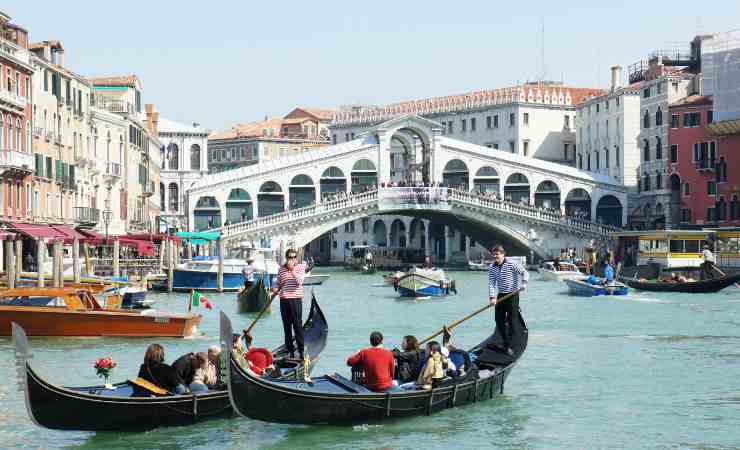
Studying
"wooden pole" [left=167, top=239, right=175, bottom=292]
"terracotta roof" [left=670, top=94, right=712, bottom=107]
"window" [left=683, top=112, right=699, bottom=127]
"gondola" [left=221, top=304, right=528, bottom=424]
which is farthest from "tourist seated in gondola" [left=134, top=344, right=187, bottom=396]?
"window" [left=683, top=112, right=699, bottom=127]

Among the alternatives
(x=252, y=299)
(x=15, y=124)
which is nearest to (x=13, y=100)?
(x=15, y=124)

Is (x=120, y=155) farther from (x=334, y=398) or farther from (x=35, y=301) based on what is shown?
(x=334, y=398)

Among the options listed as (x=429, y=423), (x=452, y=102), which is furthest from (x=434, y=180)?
(x=429, y=423)

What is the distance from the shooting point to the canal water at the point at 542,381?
12148 millimetres

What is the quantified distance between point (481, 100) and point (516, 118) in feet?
9.63

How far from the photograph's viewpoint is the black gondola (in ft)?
102

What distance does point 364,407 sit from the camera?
12.1m

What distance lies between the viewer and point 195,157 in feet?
206

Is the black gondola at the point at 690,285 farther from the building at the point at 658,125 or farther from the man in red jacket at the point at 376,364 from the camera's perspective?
the man in red jacket at the point at 376,364

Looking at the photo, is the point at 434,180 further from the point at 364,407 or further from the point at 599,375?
the point at 364,407

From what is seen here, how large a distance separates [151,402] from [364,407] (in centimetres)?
174

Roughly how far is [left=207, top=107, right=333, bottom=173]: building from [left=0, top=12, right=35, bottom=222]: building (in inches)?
1658

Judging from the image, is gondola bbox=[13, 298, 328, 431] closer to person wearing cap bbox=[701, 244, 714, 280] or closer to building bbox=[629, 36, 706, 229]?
person wearing cap bbox=[701, 244, 714, 280]

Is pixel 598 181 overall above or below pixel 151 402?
above
